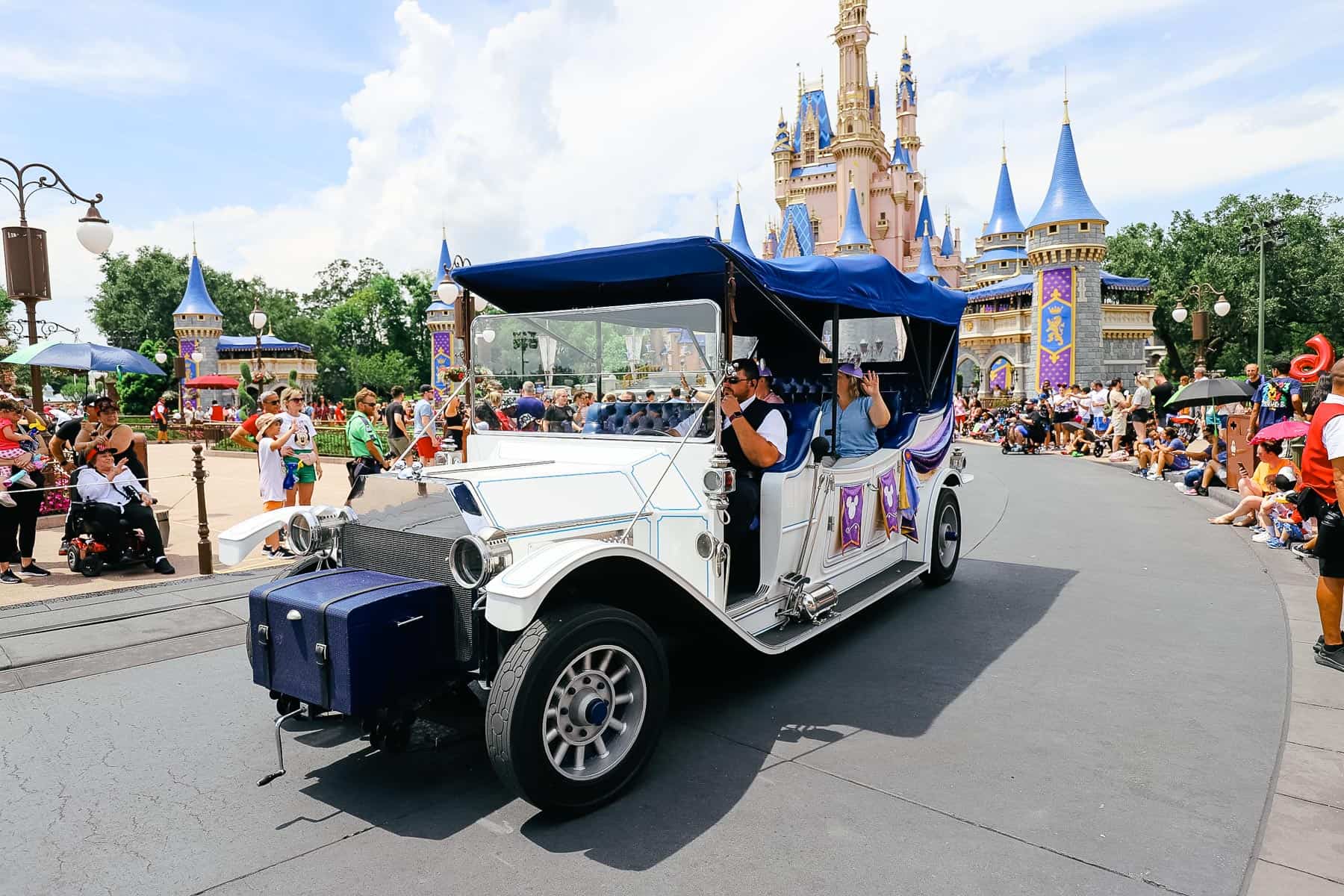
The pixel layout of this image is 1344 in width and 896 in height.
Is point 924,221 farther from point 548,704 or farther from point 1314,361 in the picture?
point 548,704

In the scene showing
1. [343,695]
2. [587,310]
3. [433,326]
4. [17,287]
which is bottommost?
[343,695]

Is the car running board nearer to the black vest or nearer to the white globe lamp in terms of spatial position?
the black vest

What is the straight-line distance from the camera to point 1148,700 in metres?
4.46

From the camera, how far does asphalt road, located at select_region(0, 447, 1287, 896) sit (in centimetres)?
291

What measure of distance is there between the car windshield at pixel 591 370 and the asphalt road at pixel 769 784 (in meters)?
1.68

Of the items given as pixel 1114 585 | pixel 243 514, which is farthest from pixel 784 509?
pixel 243 514

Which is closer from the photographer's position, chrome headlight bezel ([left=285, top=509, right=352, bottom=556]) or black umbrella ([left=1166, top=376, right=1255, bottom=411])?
chrome headlight bezel ([left=285, top=509, right=352, bottom=556])

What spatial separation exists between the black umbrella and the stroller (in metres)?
14.7

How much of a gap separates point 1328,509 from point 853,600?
111 inches

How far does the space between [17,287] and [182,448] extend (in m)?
16.7

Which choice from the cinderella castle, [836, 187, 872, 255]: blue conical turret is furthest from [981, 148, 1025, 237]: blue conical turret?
[836, 187, 872, 255]: blue conical turret

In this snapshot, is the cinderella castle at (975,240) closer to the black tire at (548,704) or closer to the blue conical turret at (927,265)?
the blue conical turret at (927,265)

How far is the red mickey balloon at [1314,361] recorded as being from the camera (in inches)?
270

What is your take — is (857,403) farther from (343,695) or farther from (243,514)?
(243,514)
